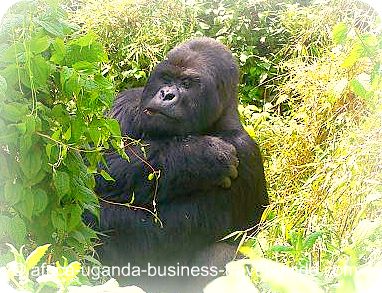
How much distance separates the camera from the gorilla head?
317cm

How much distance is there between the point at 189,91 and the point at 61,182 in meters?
1.34

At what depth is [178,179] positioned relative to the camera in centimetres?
311

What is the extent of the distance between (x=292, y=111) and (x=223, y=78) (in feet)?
3.84

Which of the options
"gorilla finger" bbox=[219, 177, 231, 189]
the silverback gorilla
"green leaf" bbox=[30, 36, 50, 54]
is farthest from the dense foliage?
"gorilla finger" bbox=[219, 177, 231, 189]

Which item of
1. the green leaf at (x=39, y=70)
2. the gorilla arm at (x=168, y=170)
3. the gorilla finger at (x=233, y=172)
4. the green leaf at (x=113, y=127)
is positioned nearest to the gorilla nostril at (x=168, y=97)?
the gorilla arm at (x=168, y=170)

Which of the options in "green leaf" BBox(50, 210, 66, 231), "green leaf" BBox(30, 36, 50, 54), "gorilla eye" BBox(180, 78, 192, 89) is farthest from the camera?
"gorilla eye" BBox(180, 78, 192, 89)

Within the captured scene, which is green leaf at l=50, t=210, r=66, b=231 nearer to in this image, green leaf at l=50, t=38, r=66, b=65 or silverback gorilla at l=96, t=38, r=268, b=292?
green leaf at l=50, t=38, r=66, b=65

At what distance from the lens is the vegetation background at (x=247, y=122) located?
6.31ft

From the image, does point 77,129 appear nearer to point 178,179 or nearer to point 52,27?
point 52,27

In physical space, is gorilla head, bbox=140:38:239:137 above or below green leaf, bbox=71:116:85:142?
below

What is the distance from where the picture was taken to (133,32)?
5.02 m

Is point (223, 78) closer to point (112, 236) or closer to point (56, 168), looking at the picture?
point (112, 236)

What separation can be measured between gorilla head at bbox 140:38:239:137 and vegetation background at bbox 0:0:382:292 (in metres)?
0.22

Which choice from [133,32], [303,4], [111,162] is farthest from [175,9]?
[111,162]
